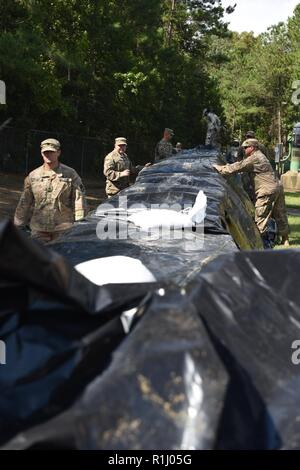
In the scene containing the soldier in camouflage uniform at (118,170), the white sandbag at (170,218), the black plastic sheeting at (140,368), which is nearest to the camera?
the black plastic sheeting at (140,368)

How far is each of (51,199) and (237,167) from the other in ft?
13.6

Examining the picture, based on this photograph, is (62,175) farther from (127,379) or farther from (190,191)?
(127,379)

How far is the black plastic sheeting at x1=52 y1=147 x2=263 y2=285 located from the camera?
4.20 metres

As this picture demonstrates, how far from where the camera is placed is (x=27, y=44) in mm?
21781

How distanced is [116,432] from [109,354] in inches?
12.7

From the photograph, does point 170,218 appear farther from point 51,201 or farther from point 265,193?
point 265,193

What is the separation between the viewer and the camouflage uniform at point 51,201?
7090mm

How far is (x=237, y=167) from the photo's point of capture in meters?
10.5

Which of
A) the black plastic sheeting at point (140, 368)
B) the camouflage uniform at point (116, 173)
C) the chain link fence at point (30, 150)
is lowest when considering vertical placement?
the black plastic sheeting at point (140, 368)

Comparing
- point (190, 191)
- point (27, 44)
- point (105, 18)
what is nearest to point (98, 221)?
point (190, 191)

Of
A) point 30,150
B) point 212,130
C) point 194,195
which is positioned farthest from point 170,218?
point 30,150

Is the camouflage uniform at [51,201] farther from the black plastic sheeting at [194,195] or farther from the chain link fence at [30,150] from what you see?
the chain link fence at [30,150]

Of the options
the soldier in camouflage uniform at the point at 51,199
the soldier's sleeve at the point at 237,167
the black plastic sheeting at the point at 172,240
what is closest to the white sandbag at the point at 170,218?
the black plastic sheeting at the point at 172,240
